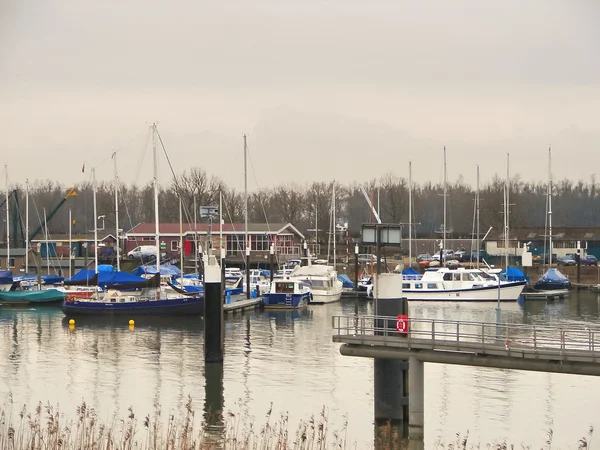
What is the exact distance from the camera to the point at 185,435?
24891mm

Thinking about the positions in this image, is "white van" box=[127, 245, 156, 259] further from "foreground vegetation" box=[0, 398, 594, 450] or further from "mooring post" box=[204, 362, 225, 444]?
"foreground vegetation" box=[0, 398, 594, 450]

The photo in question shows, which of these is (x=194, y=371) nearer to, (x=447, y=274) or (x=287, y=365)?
(x=287, y=365)

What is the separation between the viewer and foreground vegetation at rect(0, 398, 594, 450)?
82.5 ft

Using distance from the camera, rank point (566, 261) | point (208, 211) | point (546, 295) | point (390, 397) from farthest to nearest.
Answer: point (566, 261) < point (546, 295) < point (208, 211) < point (390, 397)

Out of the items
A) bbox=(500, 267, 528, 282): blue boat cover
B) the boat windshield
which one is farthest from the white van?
the boat windshield

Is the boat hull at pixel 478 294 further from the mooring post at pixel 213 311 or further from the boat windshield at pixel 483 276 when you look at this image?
the mooring post at pixel 213 311

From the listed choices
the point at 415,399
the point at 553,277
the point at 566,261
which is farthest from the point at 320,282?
the point at 415,399

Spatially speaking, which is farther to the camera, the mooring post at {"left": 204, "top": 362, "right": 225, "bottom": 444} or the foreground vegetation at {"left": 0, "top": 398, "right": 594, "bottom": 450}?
the mooring post at {"left": 204, "top": 362, "right": 225, "bottom": 444}

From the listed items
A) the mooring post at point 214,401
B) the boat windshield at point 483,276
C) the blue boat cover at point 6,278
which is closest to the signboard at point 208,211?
the mooring post at point 214,401

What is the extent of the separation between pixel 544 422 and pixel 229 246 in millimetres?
90293

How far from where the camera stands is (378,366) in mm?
29672

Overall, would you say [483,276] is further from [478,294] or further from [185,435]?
[185,435]

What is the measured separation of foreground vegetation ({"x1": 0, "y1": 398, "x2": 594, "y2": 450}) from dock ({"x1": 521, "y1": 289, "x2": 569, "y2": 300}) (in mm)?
56558

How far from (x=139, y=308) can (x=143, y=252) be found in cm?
5591
